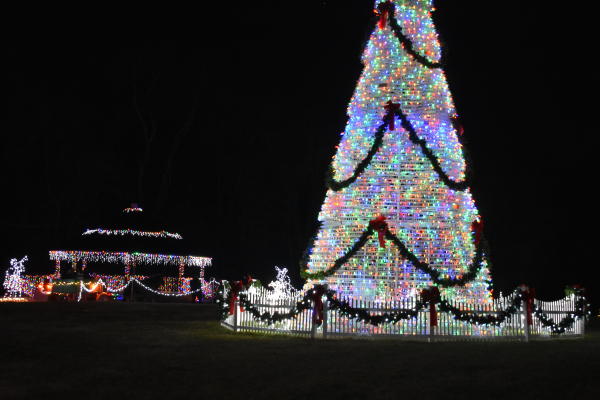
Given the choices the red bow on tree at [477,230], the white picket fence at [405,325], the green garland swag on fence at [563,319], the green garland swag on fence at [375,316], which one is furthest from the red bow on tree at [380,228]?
the green garland swag on fence at [563,319]

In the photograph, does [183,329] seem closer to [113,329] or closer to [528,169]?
[113,329]

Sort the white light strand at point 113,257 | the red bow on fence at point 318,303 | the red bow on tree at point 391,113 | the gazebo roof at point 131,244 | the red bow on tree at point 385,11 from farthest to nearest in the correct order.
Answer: the gazebo roof at point 131,244
the white light strand at point 113,257
the red bow on tree at point 385,11
the red bow on tree at point 391,113
the red bow on fence at point 318,303

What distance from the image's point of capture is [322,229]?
54.9ft

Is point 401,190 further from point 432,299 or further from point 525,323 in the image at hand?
point 525,323

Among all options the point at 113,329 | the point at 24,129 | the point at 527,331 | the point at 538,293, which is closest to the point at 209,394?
the point at 113,329

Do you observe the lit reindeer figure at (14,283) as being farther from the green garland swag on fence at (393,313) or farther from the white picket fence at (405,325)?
the green garland swag on fence at (393,313)

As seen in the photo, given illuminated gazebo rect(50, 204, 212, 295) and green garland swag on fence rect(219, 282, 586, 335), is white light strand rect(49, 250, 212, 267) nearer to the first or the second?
illuminated gazebo rect(50, 204, 212, 295)

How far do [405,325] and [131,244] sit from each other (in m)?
20.3

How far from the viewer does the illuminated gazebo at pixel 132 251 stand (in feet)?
105

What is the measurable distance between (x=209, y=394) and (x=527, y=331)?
30.5 ft

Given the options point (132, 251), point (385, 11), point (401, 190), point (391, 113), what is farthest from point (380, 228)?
point (132, 251)

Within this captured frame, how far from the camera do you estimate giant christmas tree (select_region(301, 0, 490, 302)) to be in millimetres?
15758

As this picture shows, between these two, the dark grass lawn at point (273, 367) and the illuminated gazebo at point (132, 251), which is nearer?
the dark grass lawn at point (273, 367)

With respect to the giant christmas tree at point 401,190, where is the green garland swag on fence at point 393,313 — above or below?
below
